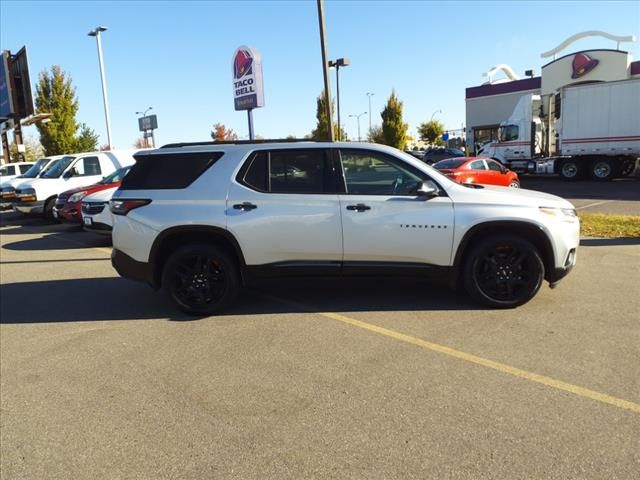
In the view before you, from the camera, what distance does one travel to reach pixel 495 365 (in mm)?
3840

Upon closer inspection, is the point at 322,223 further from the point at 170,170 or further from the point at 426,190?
the point at 170,170

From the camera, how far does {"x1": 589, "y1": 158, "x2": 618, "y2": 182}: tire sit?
70.0ft

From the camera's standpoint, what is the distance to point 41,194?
13688mm

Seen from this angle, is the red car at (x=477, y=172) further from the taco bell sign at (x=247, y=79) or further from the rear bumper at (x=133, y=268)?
the rear bumper at (x=133, y=268)

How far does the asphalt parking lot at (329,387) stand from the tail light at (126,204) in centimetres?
115

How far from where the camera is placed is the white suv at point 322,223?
16.1 feet

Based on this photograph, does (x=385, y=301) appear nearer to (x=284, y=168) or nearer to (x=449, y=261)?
(x=449, y=261)

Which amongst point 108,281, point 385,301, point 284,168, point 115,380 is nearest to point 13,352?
point 115,380

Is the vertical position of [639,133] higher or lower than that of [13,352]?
higher

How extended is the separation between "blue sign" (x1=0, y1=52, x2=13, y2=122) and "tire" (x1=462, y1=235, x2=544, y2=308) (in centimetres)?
3340

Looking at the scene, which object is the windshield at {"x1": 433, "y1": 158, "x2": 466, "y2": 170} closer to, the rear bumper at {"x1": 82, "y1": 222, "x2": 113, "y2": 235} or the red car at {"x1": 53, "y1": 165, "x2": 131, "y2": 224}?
the red car at {"x1": 53, "y1": 165, "x2": 131, "y2": 224}

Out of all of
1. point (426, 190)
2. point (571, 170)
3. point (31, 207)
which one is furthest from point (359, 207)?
point (571, 170)

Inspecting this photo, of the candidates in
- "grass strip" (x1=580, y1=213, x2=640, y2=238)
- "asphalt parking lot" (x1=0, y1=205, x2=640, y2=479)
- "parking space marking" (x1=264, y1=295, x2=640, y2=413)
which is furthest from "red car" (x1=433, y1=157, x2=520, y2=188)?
"parking space marking" (x1=264, y1=295, x2=640, y2=413)

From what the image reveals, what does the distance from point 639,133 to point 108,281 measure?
2136cm
